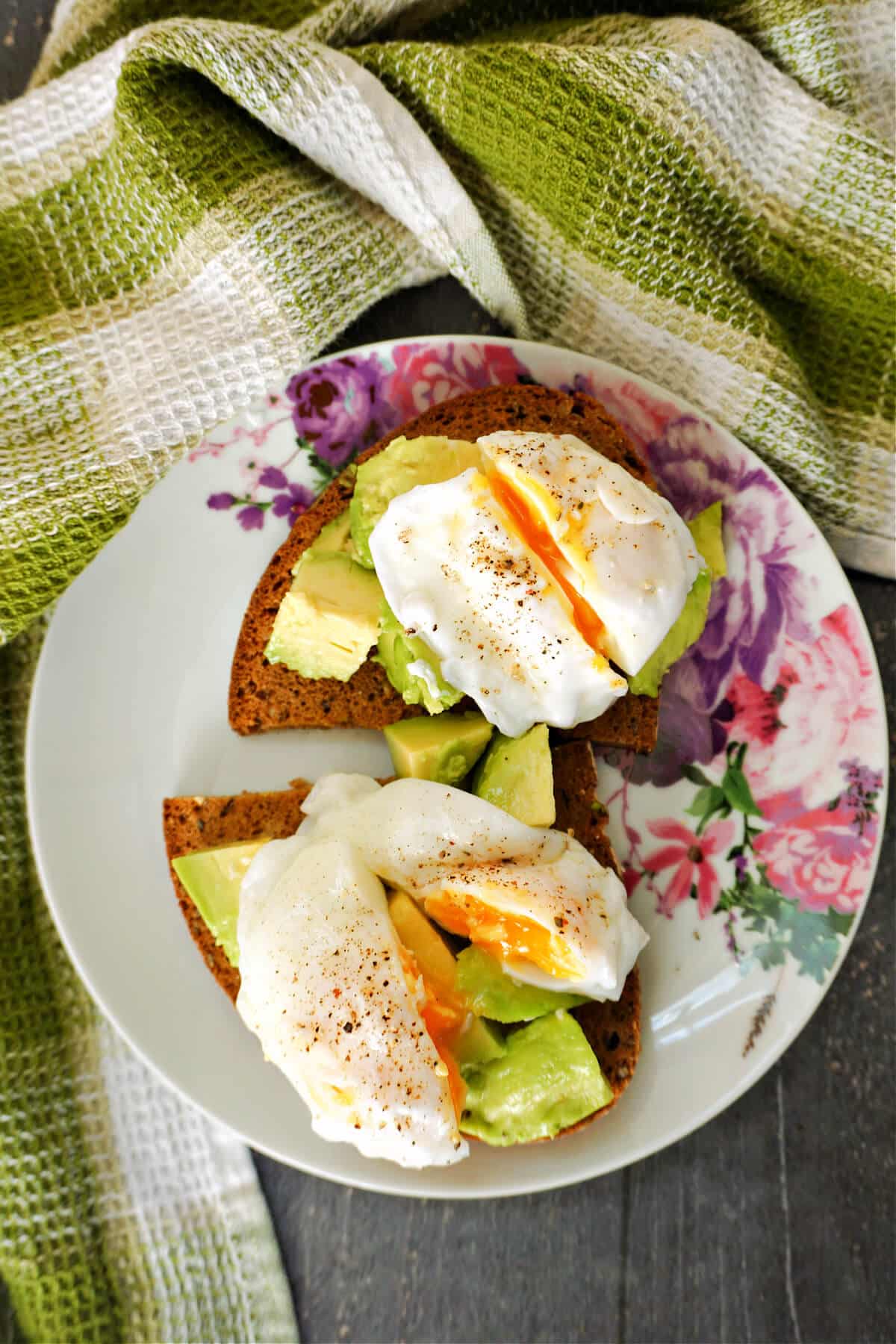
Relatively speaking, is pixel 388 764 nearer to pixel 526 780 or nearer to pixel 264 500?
pixel 526 780

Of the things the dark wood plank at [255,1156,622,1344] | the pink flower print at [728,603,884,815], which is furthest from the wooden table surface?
the pink flower print at [728,603,884,815]

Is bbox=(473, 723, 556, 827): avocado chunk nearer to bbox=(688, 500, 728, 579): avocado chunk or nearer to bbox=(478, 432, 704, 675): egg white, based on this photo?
bbox=(478, 432, 704, 675): egg white

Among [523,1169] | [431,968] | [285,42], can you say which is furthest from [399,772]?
[285,42]

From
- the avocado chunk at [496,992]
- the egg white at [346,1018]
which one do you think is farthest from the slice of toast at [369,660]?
the avocado chunk at [496,992]

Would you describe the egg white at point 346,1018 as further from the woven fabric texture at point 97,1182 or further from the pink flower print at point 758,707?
the pink flower print at point 758,707

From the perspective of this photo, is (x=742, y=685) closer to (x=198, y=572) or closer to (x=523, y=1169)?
(x=523, y=1169)
